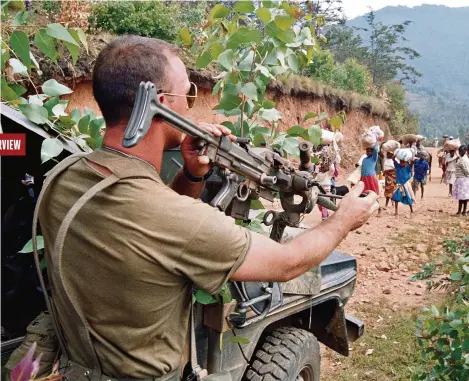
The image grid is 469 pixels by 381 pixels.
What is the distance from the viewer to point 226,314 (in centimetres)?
239

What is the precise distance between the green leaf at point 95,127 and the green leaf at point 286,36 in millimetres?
952

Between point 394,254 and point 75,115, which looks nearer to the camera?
point 75,115

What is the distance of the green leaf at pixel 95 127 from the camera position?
8.36 ft

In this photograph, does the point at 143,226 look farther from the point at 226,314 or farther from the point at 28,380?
the point at 226,314

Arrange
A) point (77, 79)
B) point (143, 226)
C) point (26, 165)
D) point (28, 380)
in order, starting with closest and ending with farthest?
point (28, 380)
point (143, 226)
point (26, 165)
point (77, 79)

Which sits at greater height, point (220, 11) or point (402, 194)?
point (220, 11)

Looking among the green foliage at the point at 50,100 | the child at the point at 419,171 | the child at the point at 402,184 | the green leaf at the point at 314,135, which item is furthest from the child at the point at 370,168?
the green foliage at the point at 50,100

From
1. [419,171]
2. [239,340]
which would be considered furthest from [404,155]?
[239,340]

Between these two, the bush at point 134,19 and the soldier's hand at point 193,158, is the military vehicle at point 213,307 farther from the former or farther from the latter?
the bush at point 134,19

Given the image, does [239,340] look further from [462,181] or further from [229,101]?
[462,181]

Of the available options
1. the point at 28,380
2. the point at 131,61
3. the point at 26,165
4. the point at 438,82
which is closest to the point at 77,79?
the point at 26,165

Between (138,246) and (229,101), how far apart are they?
1349mm

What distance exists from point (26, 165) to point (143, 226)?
1.11 metres

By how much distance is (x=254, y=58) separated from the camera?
111 inches
